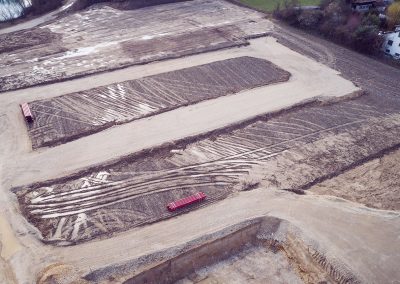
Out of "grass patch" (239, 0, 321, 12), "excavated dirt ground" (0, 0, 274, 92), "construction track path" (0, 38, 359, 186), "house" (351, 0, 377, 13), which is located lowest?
"construction track path" (0, 38, 359, 186)

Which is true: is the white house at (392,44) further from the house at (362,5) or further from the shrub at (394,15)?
the house at (362,5)

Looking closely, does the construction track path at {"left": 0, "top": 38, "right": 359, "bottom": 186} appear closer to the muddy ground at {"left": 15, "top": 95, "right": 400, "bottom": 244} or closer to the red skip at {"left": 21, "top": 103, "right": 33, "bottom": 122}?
the red skip at {"left": 21, "top": 103, "right": 33, "bottom": 122}

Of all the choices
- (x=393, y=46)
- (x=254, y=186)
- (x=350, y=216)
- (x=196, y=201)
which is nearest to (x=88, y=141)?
(x=196, y=201)

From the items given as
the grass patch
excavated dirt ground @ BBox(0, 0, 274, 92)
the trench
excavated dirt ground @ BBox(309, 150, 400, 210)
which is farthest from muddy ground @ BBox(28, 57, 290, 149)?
the grass patch

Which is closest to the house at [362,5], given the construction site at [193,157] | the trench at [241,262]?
the construction site at [193,157]

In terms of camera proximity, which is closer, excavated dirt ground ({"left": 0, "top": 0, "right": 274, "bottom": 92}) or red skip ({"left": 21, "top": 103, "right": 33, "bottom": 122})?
red skip ({"left": 21, "top": 103, "right": 33, "bottom": 122})

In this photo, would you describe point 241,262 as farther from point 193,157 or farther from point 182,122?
point 182,122

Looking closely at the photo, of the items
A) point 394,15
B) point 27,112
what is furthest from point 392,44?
point 27,112
